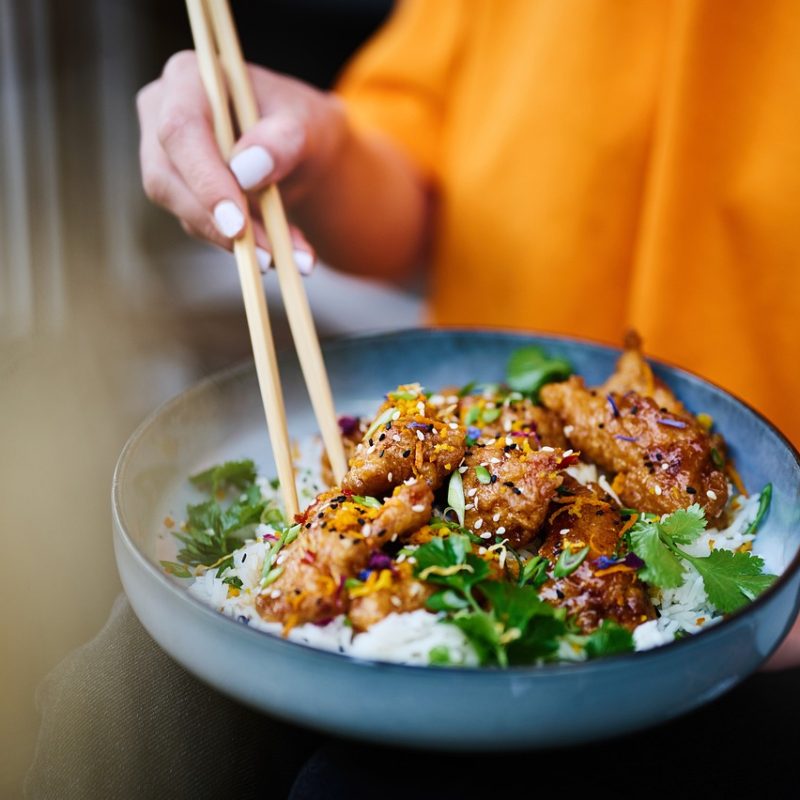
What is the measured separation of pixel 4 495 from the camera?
A: 138cm

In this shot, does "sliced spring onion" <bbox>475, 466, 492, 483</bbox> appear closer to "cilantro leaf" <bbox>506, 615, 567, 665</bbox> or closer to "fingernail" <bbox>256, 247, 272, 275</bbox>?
"cilantro leaf" <bbox>506, 615, 567, 665</bbox>

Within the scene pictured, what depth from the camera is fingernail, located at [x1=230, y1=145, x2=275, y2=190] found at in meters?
1.27

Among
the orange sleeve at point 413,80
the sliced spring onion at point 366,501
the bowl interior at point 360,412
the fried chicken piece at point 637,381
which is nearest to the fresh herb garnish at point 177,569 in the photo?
the bowl interior at point 360,412

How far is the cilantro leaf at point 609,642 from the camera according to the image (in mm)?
853

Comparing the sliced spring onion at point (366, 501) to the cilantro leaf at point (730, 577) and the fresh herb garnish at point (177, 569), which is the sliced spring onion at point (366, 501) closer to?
the fresh herb garnish at point (177, 569)

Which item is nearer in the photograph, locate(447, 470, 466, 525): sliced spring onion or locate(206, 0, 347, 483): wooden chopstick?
locate(447, 470, 466, 525): sliced spring onion

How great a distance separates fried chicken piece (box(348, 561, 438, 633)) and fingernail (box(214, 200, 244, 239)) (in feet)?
1.86

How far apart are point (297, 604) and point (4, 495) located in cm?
73

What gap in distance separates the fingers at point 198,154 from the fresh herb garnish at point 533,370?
0.50 metres

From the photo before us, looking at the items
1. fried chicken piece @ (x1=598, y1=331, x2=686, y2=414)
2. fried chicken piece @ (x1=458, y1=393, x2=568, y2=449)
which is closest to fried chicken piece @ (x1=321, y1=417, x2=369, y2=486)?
fried chicken piece @ (x1=458, y1=393, x2=568, y2=449)

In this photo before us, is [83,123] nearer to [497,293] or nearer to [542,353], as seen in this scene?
[497,293]

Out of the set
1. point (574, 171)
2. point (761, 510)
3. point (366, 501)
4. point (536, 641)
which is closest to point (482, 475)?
point (366, 501)

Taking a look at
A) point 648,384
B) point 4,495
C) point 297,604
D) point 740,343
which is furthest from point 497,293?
point 297,604

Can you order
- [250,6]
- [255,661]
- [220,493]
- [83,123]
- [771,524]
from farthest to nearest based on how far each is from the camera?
1. [250,6]
2. [83,123]
3. [220,493]
4. [771,524]
5. [255,661]
